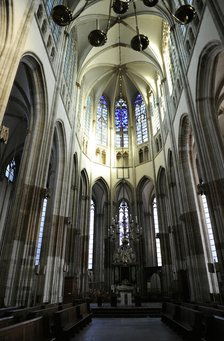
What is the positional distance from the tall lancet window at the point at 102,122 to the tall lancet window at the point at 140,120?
11.9 feet

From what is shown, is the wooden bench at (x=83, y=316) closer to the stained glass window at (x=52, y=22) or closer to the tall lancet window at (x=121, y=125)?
the stained glass window at (x=52, y=22)

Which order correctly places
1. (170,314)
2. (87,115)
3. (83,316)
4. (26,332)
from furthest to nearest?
(87,115) < (170,314) < (83,316) < (26,332)

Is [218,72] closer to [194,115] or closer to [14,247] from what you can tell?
[194,115]

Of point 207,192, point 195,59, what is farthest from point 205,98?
point 207,192

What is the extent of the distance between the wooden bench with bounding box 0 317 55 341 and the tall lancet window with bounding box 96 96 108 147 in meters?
22.3

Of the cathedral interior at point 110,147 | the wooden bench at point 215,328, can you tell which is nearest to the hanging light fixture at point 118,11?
the cathedral interior at point 110,147

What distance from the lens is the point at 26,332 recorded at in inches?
156

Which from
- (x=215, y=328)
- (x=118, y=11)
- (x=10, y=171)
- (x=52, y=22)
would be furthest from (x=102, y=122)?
(x=215, y=328)

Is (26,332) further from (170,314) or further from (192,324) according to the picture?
(170,314)

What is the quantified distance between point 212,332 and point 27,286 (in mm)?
7430

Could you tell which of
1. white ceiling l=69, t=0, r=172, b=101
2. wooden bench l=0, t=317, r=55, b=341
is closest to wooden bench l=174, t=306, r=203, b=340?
wooden bench l=0, t=317, r=55, b=341

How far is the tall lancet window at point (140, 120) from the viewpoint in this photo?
86.8 ft

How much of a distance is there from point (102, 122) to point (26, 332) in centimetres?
2522

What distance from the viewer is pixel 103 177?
25.1 m
